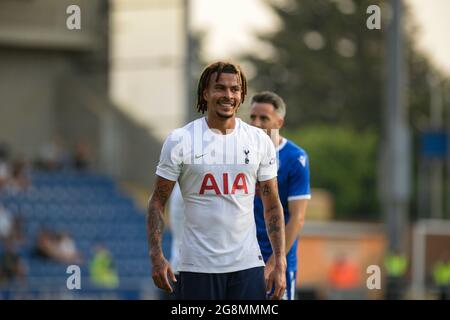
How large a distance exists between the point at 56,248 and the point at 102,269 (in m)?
1.31

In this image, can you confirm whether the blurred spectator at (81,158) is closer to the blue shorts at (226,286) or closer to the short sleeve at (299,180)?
the short sleeve at (299,180)

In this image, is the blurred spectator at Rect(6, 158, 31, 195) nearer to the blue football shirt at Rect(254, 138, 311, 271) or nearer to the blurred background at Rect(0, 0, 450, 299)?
the blurred background at Rect(0, 0, 450, 299)

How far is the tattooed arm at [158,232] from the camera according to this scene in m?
7.12

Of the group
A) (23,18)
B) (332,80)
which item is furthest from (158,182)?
(332,80)

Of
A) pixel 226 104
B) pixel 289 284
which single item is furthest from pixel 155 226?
pixel 289 284

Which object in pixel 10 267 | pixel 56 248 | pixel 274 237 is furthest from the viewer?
pixel 56 248

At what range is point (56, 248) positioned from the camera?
24047 mm

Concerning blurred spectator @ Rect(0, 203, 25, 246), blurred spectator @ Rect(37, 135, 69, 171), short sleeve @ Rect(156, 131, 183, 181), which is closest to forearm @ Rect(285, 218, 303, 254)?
short sleeve @ Rect(156, 131, 183, 181)

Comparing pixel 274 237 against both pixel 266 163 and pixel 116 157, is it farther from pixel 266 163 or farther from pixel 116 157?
pixel 116 157

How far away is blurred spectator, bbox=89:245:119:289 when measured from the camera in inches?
869

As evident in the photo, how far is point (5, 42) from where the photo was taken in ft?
102
